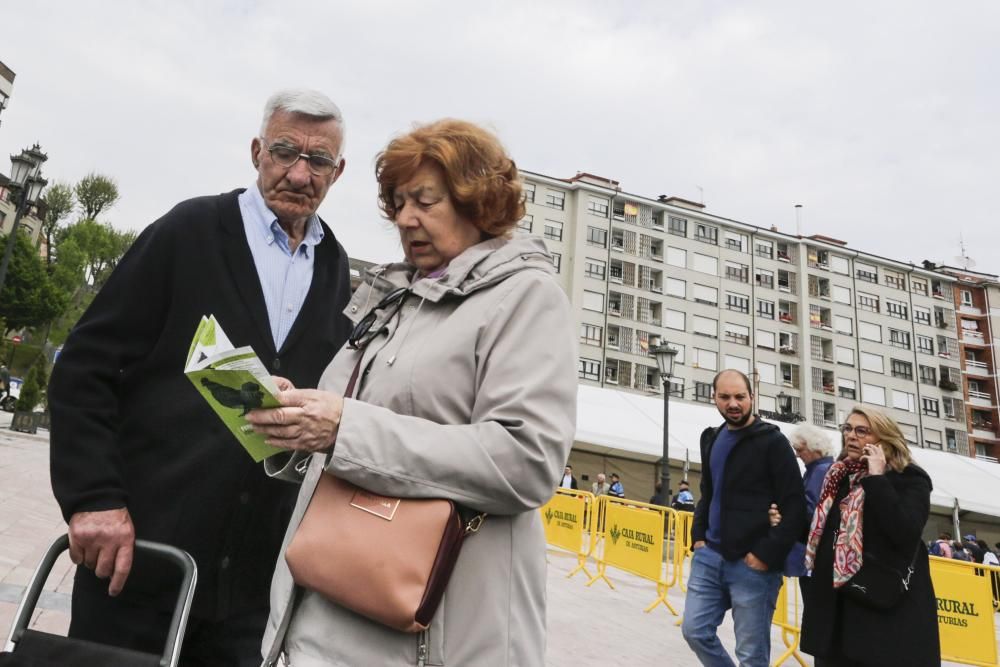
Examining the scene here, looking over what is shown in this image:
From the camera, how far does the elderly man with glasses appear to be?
1.68m

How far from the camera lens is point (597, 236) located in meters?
50.7

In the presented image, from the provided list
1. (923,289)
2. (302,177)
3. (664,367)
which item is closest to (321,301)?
(302,177)

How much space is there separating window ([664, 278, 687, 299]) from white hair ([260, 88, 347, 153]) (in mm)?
50663

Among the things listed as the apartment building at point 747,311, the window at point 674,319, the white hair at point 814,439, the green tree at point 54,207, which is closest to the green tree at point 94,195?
the green tree at point 54,207

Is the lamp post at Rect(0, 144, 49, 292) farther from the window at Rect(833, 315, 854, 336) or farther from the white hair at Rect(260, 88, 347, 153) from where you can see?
the window at Rect(833, 315, 854, 336)

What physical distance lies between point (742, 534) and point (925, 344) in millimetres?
63688

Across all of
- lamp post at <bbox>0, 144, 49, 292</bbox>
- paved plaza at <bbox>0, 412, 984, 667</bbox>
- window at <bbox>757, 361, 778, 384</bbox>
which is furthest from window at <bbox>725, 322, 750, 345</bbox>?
lamp post at <bbox>0, 144, 49, 292</bbox>

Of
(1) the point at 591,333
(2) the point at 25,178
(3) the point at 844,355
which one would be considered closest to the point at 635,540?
(2) the point at 25,178

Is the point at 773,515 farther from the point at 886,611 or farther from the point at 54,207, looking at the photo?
the point at 54,207

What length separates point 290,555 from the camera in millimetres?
1288

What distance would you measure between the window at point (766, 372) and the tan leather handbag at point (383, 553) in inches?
2102

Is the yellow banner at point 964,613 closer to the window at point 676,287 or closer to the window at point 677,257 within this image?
the window at point 676,287

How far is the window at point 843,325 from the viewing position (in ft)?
179

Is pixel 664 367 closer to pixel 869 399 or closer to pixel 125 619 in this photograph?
pixel 125 619
